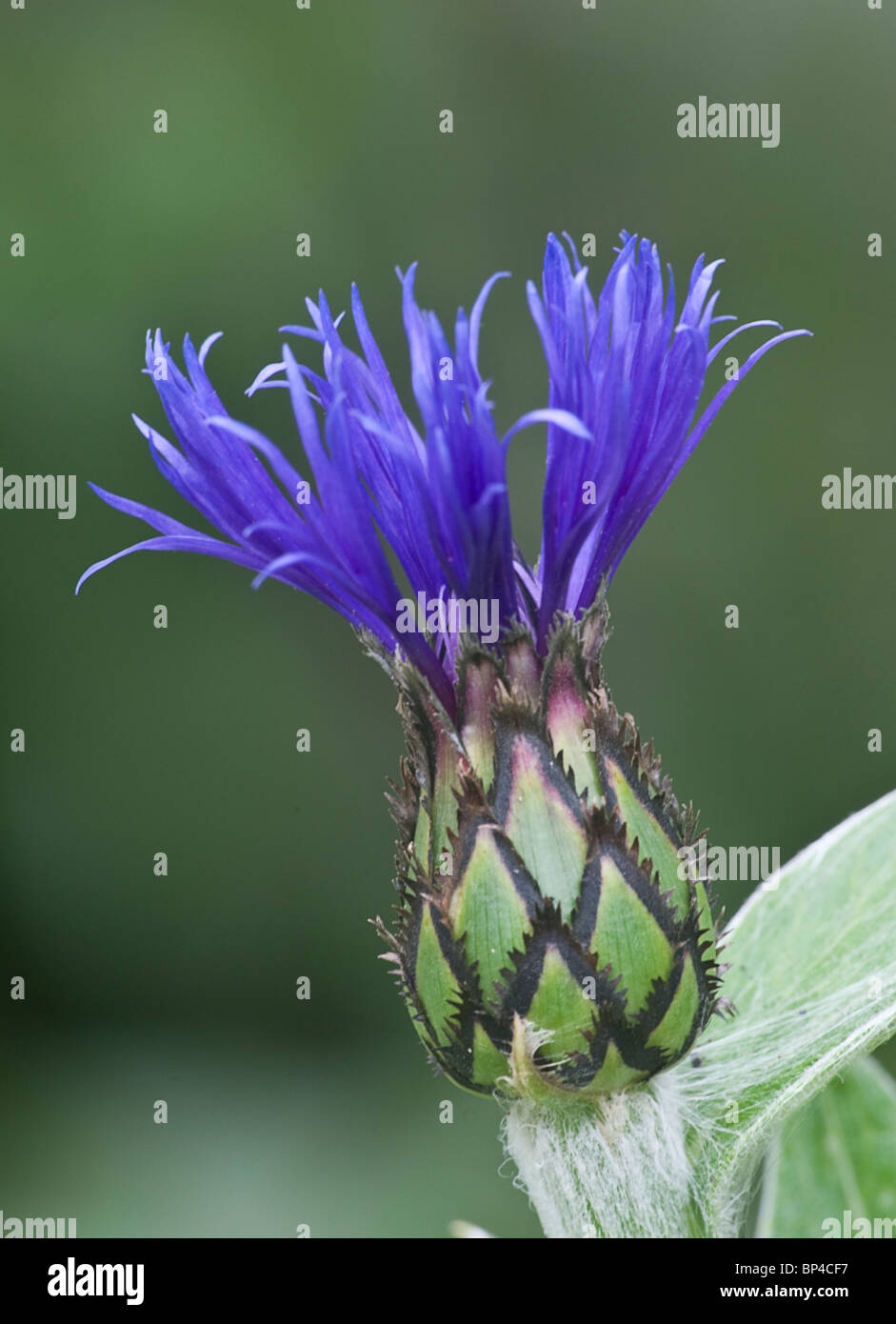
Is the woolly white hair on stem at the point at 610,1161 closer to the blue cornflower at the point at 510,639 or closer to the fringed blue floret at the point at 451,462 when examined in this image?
the blue cornflower at the point at 510,639

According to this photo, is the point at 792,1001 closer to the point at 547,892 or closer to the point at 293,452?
the point at 547,892

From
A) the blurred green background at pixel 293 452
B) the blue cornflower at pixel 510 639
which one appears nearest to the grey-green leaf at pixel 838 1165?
the blue cornflower at pixel 510 639

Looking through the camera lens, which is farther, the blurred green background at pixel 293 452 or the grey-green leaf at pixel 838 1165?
the blurred green background at pixel 293 452

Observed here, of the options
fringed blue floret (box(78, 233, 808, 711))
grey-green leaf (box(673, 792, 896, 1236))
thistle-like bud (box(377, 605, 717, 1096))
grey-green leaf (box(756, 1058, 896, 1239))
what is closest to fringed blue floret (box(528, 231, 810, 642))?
fringed blue floret (box(78, 233, 808, 711))
